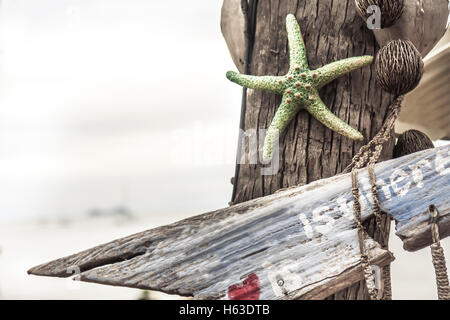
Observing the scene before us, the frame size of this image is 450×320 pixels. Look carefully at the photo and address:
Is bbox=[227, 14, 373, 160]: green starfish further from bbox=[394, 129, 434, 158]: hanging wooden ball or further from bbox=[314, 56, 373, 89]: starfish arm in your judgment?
bbox=[394, 129, 434, 158]: hanging wooden ball

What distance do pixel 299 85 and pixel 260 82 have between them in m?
0.10

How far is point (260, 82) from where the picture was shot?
4.40 feet

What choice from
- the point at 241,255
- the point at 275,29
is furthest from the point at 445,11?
the point at 241,255

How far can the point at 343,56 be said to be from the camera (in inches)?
53.4

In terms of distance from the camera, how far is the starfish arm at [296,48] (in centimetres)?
132

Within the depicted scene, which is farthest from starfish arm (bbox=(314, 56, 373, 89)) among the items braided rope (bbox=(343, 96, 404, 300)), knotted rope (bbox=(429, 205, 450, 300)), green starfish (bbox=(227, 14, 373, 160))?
knotted rope (bbox=(429, 205, 450, 300))

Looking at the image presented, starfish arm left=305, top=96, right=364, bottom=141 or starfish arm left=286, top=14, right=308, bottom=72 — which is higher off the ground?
starfish arm left=286, top=14, right=308, bottom=72

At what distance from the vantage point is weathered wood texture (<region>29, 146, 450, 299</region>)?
1.20m

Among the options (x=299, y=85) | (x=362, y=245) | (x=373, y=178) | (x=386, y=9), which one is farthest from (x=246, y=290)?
(x=386, y=9)

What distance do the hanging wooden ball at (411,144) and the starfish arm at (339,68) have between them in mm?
269

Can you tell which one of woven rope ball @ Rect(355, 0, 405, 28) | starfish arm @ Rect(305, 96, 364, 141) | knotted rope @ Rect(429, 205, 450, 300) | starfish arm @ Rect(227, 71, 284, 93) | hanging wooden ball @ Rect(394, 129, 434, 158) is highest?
woven rope ball @ Rect(355, 0, 405, 28)

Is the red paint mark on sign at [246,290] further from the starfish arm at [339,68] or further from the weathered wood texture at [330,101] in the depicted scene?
the starfish arm at [339,68]

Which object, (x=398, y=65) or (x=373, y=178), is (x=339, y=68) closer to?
(x=398, y=65)

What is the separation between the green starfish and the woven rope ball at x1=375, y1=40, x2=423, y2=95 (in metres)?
0.05
